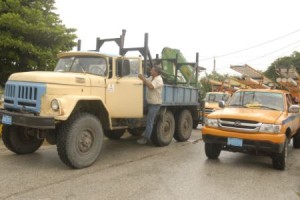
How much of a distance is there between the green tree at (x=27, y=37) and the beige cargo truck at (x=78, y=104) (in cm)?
293

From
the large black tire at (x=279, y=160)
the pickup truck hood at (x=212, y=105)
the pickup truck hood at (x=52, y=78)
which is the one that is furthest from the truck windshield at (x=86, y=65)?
the pickup truck hood at (x=212, y=105)

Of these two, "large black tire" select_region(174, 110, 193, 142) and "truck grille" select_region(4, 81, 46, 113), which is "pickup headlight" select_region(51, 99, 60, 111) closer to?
"truck grille" select_region(4, 81, 46, 113)

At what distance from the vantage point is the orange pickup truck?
22.9ft

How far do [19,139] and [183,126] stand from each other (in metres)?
4.98

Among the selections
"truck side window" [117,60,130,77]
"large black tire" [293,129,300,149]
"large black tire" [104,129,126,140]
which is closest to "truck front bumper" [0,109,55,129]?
"truck side window" [117,60,130,77]

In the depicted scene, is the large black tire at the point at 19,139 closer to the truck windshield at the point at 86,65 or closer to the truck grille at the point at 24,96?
the truck grille at the point at 24,96

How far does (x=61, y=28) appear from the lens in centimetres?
1222

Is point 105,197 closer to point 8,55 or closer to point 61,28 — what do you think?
point 8,55

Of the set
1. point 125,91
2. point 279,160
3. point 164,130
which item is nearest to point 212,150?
point 279,160

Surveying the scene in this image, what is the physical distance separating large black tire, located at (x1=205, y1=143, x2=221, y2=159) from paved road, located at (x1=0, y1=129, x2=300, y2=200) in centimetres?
16

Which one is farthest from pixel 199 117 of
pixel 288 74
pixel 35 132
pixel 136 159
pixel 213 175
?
pixel 35 132

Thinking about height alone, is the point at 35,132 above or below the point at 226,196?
above

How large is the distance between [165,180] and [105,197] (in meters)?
1.38

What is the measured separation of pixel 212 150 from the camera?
26.1 ft
